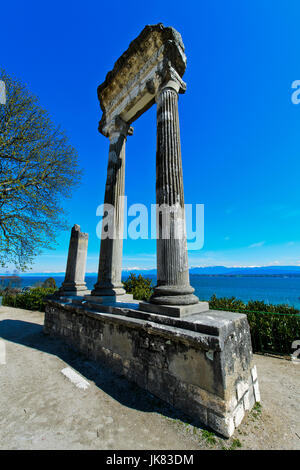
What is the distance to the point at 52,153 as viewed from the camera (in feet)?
31.6

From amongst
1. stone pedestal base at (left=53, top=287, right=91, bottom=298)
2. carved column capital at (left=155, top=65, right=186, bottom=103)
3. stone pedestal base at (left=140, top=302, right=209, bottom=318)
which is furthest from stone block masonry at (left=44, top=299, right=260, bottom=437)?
carved column capital at (left=155, top=65, right=186, bottom=103)

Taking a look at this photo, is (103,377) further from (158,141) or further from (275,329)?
(158,141)

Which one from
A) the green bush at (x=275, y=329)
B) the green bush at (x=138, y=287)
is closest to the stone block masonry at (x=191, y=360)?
the green bush at (x=275, y=329)

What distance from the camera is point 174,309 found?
293 centimetres

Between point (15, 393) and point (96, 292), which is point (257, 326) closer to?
point (96, 292)

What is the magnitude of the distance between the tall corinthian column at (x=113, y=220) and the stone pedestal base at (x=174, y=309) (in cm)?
183

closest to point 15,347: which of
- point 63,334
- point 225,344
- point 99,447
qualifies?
point 63,334

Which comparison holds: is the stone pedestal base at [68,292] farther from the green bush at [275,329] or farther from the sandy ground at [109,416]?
the green bush at [275,329]

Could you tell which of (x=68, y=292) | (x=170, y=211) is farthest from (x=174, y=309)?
(x=68, y=292)

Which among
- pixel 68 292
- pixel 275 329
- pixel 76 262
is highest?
pixel 76 262

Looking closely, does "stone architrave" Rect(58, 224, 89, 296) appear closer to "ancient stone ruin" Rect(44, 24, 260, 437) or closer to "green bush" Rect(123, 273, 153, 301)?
"ancient stone ruin" Rect(44, 24, 260, 437)

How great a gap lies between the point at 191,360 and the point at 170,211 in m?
2.36

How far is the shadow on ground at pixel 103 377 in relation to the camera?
2596 mm

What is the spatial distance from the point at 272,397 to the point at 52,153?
38.6 ft
